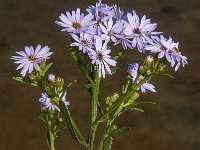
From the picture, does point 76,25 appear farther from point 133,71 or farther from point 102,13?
point 133,71

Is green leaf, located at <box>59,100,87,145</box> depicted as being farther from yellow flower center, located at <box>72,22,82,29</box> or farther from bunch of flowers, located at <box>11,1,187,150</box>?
yellow flower center, located at <box>72,22,82,29</box>

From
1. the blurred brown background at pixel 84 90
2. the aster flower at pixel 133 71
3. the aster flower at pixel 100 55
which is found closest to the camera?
the aster flower at pixel 100 55

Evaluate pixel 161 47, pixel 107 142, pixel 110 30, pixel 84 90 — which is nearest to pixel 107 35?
pixel 110 30

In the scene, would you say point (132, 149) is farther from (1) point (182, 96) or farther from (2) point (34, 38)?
(2) point (34, 38)

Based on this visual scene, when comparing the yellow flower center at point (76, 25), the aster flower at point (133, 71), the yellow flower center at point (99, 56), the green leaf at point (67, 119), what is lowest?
the green leaf at point (67, 119)

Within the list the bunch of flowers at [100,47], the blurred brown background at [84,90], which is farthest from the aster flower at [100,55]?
the blurred brown background at [84,90]

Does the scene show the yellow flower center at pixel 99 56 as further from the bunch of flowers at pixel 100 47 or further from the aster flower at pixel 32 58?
the aster flower at pixel 32 58

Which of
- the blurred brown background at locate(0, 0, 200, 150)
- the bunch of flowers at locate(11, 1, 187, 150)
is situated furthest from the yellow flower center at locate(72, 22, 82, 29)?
the blurred brown background at locate(0, 0, 200, 150)
